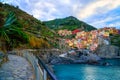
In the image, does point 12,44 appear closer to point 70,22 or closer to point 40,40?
point 40,40

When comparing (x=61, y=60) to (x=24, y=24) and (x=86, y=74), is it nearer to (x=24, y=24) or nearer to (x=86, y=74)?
(x=86, y=74)

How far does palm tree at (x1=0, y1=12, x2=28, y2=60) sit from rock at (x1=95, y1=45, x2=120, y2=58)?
103653 mm

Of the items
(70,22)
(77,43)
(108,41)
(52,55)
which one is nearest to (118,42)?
(108,41)

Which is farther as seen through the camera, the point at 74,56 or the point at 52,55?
the point at 74,56

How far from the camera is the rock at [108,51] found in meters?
116

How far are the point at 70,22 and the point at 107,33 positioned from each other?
6606cm

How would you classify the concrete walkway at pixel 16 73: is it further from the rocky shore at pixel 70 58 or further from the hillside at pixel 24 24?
the rocky shore at pixel 70 58

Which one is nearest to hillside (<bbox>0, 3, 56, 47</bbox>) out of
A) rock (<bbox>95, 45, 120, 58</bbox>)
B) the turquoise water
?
the turquoise water

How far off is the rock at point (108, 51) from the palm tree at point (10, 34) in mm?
103653

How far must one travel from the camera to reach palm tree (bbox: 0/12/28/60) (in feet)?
45.4

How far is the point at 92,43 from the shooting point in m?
129

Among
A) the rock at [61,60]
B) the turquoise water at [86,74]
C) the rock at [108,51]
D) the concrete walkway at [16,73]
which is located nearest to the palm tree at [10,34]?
the concrete walkway at [16,73]

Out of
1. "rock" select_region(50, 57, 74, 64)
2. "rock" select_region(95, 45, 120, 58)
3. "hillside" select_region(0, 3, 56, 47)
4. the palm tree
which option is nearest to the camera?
the palm tree

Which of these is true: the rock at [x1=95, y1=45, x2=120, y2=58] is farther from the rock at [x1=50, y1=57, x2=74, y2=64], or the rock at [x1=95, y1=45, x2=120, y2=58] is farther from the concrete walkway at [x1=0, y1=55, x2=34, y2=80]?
the concrete walkway at [x1=0, y1=55, x2=34, y2=80]
